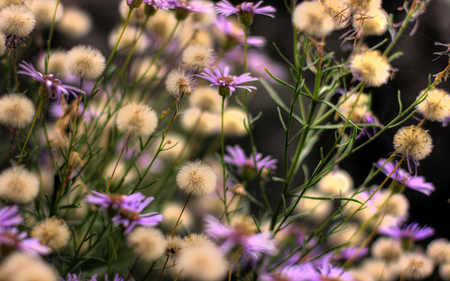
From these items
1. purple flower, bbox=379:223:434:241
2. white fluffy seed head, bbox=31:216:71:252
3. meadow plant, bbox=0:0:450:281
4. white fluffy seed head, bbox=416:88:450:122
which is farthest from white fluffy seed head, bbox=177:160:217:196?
purple flower, bbox=379:223:434:241

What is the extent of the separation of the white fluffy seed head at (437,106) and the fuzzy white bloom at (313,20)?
0.14 m

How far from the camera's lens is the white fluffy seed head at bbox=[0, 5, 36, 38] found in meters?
0.30

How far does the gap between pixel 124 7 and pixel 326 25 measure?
9.9 inches

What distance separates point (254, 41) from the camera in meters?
0.53

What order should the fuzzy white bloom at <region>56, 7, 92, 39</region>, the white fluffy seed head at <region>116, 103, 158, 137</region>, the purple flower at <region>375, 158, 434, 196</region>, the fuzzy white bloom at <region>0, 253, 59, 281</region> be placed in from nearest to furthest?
the fuzzy white bloom at <region>0, 253, 59, 281</region> → the white fluffy seed head at <region>116, 103, 158, 137</region> → the purple flower at <region>375, 158, 434, 196</region> → the fuzzy white bloom at <region>56, 7, 92, 39</region>

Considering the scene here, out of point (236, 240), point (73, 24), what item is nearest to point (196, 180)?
point (236, 240)

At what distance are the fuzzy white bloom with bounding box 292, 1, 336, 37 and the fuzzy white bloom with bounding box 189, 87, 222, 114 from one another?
16cm

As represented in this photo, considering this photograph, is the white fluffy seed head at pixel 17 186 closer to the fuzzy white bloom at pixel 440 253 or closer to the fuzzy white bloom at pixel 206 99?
the fuzzy white bloom at pixel 206 99

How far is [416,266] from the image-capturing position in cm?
45

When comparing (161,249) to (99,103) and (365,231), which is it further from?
(365,231)

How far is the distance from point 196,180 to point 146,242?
7cm

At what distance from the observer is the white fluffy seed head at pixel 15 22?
0.30 metres

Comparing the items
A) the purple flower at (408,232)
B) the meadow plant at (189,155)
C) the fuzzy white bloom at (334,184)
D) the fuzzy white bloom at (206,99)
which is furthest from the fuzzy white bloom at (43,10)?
the purple flower at (408,232)

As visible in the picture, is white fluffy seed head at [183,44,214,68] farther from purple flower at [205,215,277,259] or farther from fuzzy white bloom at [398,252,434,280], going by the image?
fuzzy white bloom at [398,252,434,280]
